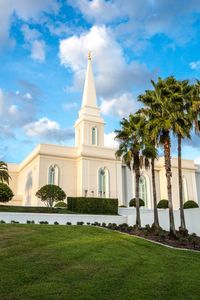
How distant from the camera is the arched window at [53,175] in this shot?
42.3 meters

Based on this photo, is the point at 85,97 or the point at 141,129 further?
the point at 85,97

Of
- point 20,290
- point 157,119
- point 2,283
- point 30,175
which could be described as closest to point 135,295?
point 20,290

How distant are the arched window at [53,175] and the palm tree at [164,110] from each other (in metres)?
19.8

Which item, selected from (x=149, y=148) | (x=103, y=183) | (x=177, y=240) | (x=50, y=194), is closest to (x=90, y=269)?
(x=177, y=240)

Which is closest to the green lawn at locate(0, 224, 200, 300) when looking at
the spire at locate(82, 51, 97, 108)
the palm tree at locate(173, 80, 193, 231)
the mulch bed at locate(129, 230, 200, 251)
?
the mulch bed at locate(129, 230, 200, 251)

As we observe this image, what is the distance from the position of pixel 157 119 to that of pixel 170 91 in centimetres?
224

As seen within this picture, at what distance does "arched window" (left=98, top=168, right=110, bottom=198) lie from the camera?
42684 mm

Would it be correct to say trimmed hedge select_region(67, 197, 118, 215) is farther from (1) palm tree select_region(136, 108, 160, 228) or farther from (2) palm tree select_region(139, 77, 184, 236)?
(2) palm tree select_region(139, 77, 184, 236)

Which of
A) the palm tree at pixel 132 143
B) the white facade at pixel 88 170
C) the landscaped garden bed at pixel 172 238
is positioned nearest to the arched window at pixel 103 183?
the white facade at pixel 88 170

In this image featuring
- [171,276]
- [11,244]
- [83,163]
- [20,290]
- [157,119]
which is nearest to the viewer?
[20,290]

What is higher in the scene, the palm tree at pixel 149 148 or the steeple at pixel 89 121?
the steeple at pixel 89 121

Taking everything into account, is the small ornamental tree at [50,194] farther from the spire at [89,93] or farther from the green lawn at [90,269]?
the spire at [89,93]

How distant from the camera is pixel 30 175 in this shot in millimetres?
46062

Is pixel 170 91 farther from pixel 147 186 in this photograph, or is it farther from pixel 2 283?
pixel 147 186
